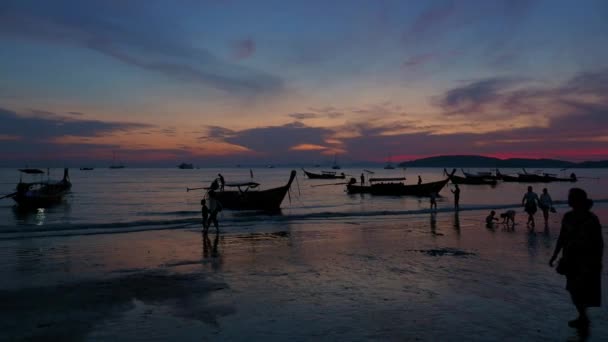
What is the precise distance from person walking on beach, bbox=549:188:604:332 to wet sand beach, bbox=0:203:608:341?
0.55 meters

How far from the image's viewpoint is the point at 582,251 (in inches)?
213

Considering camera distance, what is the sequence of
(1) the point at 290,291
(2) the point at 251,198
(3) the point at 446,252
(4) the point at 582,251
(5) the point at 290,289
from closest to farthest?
(4) the point at 582,251
(1) the point at 290,291
(5) the point at 290,289
(3) the point at 446,252
(2) the point at 251,198

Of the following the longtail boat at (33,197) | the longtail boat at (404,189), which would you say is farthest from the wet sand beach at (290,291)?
the longtail boat at (404,189)

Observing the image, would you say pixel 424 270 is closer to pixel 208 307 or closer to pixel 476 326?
pixel 476 326

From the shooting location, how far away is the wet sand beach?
5.86 meters

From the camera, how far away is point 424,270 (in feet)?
31.2

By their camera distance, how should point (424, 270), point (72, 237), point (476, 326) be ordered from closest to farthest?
point (476, 326) < point (424, 270) < point (72, 237)

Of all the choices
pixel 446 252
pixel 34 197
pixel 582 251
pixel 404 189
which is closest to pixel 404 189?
pixel 404 189

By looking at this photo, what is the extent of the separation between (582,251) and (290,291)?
4679mm

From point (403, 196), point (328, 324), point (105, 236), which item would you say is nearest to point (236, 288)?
point (328, 324)

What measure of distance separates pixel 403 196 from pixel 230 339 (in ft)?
138

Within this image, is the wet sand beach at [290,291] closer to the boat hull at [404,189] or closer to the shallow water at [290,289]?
the shallow water at [290,289]

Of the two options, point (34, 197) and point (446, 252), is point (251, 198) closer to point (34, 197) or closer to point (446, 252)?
point (34, 197)

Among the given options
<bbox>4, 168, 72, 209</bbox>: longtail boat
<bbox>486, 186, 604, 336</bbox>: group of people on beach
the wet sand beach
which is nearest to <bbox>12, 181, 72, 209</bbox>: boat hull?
<bbox>4, 168, 72, 209</bbox>: longtail boat
